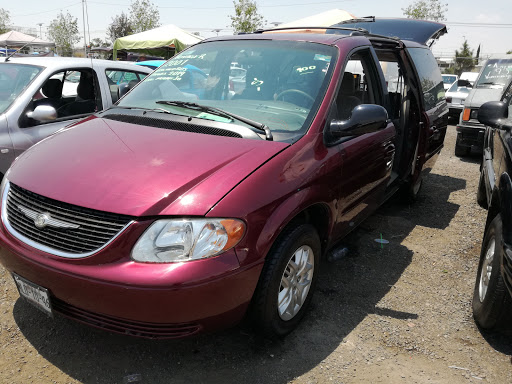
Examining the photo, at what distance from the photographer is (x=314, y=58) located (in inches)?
124

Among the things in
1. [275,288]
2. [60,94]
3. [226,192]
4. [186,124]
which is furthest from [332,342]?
[60,94]

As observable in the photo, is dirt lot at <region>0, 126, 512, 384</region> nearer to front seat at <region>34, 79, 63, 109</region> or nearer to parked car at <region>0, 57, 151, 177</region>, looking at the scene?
parked car at <region>0, 57, 151, 177</region>

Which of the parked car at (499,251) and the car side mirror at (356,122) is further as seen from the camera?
the car side mirror at (356,122)

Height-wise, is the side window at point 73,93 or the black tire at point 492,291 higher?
the side window at point 73,93

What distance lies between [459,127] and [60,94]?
6.99m

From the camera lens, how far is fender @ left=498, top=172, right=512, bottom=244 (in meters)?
2.46

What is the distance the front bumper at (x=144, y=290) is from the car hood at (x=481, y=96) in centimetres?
741

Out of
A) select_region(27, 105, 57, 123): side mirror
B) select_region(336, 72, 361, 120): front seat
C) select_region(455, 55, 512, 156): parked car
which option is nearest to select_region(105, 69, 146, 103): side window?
select_region(27, 105, 57, 123): side mirror

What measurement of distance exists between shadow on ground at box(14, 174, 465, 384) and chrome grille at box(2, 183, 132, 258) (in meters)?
0.72

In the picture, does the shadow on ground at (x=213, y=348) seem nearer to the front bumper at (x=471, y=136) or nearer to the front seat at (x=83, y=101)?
the front seat at (x=83, y=101)

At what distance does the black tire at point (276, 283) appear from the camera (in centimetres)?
237

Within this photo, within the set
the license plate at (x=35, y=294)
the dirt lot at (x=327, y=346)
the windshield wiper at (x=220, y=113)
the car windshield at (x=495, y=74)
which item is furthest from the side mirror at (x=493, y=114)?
the car windshield at (x=495, y=74)

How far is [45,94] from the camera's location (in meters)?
4.82

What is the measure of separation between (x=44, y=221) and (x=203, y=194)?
0.83 m
